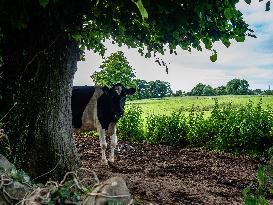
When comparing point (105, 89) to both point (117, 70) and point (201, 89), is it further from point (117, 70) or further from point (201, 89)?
point (201, 89)

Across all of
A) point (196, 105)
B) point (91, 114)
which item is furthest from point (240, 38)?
point (196, 105)

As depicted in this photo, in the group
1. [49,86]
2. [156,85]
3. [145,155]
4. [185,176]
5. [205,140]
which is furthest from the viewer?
[156,85]

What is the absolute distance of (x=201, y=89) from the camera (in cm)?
8106

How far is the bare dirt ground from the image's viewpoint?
24.5 feet

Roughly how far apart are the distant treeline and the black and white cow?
33.7m

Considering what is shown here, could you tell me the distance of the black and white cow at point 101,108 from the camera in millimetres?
11892

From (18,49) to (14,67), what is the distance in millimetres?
360

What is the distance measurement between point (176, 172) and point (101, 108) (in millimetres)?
3257

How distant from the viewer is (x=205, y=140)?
1464 cm

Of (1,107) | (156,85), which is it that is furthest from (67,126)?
(156,85)

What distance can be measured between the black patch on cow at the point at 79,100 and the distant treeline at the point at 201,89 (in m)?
33.7

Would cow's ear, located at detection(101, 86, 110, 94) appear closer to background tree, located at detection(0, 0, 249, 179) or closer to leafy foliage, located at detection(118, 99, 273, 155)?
background tree, located at detection(0, 0, 249, 179)

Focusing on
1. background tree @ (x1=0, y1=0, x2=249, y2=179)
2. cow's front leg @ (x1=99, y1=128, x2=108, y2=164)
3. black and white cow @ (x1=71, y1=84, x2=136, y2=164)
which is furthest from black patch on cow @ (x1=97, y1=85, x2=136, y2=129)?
background tree @ (x1=0, y1=0, x2=249, y2=179)

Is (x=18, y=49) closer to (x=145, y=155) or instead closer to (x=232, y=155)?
(x=145, y=155)
